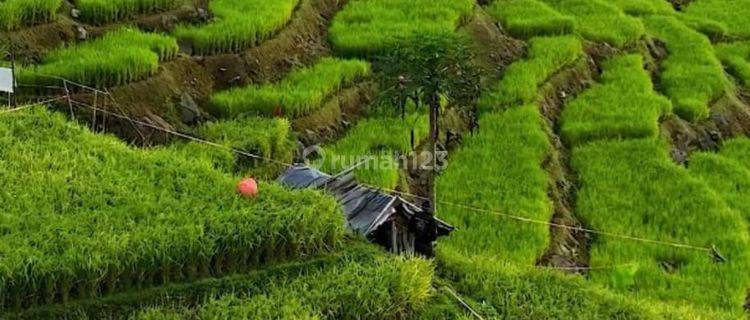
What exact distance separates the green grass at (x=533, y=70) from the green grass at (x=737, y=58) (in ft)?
8.16

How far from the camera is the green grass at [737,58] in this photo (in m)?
12.3

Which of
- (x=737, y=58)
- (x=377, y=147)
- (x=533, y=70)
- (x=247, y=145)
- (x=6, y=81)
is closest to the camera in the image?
(x=6, y=81)

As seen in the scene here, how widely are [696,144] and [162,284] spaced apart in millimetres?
7199

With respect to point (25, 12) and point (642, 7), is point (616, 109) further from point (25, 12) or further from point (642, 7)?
point (25, 12)

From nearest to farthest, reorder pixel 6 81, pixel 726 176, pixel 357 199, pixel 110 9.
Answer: pixel 357 199 → pixel 6 81 → pixel 110 9 → pixel 726 176

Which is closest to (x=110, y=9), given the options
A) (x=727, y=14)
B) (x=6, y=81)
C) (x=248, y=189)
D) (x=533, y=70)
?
(x=6, y=81)

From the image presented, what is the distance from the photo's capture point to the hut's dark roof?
19.0 feet

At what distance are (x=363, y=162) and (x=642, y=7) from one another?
332 inches

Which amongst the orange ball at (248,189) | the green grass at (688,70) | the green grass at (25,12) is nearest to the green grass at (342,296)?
the orange ball at (248,189)

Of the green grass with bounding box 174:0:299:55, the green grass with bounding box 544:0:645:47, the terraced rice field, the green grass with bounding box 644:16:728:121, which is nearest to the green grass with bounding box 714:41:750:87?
the terraced rice field

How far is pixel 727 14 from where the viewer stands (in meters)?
15.1

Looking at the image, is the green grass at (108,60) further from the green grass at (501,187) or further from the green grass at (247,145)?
the green grass at (501,187)

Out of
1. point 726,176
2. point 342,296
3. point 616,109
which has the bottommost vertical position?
point 726,176

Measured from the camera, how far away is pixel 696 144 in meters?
10.1
